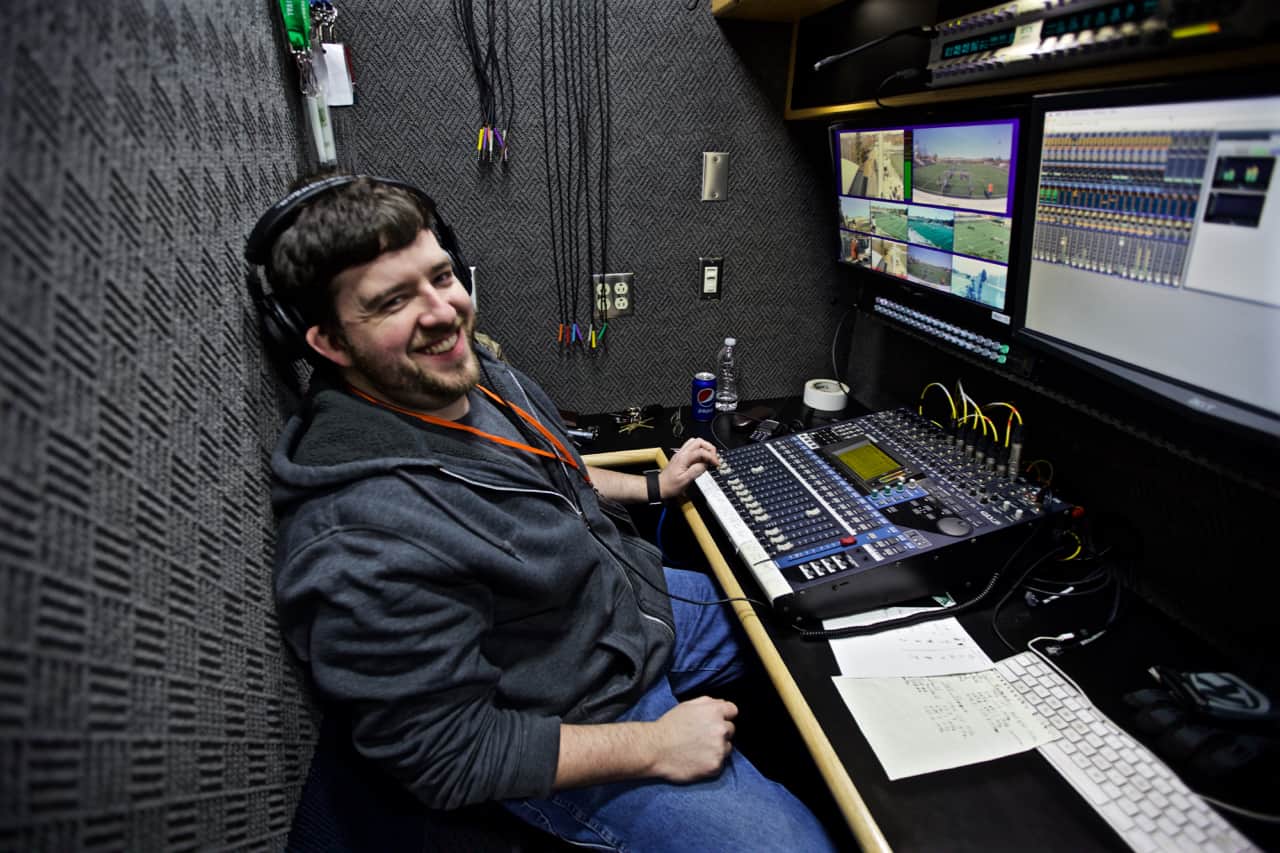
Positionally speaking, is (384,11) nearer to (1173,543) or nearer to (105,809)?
(105,809)

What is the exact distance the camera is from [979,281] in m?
1.13

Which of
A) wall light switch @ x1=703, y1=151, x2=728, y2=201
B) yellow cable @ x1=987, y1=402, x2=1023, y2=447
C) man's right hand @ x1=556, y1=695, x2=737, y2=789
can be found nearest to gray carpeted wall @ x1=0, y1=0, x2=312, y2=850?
man's right hand @ x1=556, y1=695, x2=737, y2=789

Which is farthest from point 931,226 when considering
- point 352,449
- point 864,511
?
point 352,449

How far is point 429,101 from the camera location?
4.52ft

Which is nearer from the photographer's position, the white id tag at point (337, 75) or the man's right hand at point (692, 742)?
the man's right hand at point (692, 742)

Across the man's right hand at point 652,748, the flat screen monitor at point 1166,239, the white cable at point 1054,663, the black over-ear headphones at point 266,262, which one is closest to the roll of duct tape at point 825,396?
the flat screen monitor at point 1166,239

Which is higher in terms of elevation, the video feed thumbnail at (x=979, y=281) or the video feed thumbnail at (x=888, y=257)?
the video feed thumbnail at (x=888, y=257)

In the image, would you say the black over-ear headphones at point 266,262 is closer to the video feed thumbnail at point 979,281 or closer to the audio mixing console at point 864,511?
the audio mixing console at point 864,511

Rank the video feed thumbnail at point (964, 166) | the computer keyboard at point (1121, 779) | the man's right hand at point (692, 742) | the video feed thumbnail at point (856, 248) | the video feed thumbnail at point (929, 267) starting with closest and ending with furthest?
the computer keyboard at point (1121, 779) < the man's right hand at point (692, 742) < the video feed thumbnail at point (964, 166) < the video feed thumbnail at point (929, 267) < the video feed thumbnail at point (856, 248)

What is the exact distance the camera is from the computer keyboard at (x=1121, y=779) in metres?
0.67

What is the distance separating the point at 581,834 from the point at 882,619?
0.53 m

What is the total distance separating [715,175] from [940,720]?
127 centimetres

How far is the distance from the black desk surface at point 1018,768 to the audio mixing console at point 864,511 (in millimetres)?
79

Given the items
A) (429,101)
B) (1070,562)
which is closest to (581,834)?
(1070,562)
